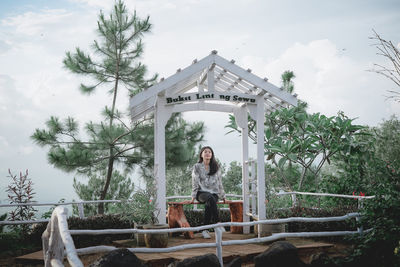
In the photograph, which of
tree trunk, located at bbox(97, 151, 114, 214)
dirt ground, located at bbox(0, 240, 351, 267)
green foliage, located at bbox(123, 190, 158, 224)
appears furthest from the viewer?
tree trunk, located at bbox(97, 151, 114, 214)

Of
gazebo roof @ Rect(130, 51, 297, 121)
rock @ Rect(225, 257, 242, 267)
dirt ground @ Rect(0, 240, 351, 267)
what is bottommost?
dirt ground @ Rect(0, 240, 351, 267)

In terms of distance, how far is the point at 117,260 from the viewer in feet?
13.3

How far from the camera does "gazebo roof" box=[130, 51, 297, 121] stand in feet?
21.9

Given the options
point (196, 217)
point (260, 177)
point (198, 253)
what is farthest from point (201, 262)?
point (196, 217)

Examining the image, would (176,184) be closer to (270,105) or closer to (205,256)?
(270,105)

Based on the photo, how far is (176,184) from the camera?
549 inches

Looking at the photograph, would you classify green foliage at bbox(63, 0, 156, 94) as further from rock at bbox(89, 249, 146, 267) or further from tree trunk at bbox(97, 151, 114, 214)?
rock at bbox(89, 249, 146, 267)

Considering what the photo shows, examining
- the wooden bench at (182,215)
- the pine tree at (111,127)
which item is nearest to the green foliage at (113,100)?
the pine tree at (111,127)

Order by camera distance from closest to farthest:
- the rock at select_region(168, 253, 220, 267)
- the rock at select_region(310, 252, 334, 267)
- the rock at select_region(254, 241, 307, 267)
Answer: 1. the rock at select_region(168, 253, 220, 267)
2. the rock at select_region(254, 241, 307, 267)
3. the rock at select_region(310, 252, 334, 267)

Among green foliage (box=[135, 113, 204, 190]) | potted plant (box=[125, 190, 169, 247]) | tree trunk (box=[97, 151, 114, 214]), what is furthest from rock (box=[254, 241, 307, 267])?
tree trunk (box=[97, 151, 114, 214])

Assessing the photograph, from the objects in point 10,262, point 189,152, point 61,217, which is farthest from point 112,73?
point 61,217

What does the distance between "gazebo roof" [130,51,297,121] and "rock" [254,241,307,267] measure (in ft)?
9.31

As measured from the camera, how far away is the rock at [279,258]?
5133 mm

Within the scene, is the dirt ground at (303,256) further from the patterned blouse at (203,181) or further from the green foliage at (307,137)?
the green foliage at (307,137)
